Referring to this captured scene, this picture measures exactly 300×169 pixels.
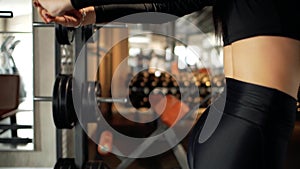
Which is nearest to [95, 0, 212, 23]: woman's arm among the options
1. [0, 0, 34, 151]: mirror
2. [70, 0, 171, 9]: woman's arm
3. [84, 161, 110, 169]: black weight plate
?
[70, 0, 171, 9]: woman's arm

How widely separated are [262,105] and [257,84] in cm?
5

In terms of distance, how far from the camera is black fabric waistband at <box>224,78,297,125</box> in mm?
878

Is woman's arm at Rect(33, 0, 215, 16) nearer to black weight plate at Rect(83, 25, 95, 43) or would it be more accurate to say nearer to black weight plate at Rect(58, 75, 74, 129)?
black weight plate at Rect(58, 75, 74, 129)

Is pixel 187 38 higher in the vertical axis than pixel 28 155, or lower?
higher

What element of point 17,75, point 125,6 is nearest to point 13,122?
point 17,75

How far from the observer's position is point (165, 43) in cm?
669

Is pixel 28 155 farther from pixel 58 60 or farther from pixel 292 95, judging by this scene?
pixel 292 95

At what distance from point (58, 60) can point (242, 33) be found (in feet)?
6.87

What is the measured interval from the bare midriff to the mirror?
2.76 meters

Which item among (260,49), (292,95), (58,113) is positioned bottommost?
(58,113)

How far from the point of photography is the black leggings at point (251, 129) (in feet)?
2.89

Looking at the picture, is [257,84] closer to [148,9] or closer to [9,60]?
[148,9]

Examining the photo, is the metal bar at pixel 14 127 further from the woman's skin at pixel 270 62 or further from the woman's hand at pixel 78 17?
the woman's skin at pixel 270 62

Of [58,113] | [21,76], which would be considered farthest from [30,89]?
[58,113]
